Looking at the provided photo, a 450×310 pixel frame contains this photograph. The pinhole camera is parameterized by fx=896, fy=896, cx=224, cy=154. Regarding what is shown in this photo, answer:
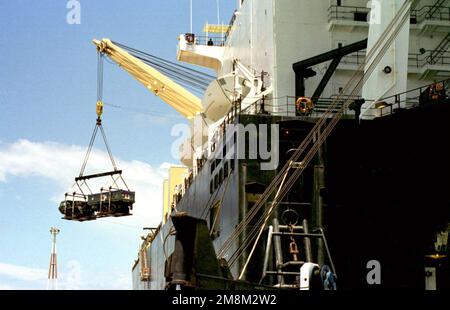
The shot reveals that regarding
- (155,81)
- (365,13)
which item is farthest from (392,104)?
(155,81)

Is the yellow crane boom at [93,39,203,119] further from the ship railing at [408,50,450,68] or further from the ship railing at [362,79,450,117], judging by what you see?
the ship railing at [362,79,450,117]

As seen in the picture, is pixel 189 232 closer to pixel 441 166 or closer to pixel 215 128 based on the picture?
pixel 441 166

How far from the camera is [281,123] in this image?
23688 mm

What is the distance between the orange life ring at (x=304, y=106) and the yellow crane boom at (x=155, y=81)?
1420cm

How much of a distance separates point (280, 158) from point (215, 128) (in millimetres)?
6488

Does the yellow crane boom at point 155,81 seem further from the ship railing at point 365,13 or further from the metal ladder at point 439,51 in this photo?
the metal ladder at point 439,51

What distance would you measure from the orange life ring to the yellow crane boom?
46.6 ft

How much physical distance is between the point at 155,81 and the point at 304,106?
1462cm

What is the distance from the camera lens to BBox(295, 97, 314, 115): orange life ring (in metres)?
24.6

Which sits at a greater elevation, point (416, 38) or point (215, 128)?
point (416, 38)

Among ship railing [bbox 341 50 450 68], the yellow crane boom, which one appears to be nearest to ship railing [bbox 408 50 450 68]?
ship railing [bbox 341 50 450 68]

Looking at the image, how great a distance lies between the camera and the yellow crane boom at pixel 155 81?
3788cm

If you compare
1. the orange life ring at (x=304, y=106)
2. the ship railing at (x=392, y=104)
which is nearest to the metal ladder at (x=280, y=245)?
the orange life ring at (x=304, y=106)
